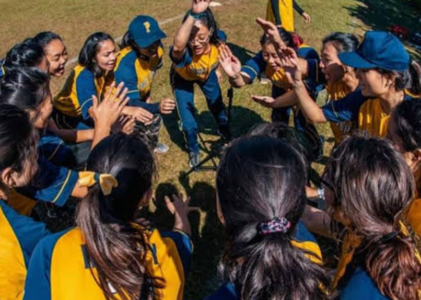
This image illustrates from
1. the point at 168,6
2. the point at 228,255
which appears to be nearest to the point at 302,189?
the point at 228,255

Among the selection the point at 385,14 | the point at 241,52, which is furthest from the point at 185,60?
the point at 385,14

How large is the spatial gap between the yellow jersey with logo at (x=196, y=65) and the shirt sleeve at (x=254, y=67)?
388 millimetres

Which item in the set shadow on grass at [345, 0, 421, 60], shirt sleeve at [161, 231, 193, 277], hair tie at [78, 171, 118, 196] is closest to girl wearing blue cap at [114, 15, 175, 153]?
shirt sleeve at [161, 231, 193, 277]

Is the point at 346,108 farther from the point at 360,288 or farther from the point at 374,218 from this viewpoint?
the point at 360,288

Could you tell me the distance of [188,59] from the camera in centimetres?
410

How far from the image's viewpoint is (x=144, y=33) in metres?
3.82

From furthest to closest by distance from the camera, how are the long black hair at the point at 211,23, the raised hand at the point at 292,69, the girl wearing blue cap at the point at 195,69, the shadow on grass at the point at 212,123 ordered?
the shadow on grass at the point at 212,123 → the girl wearing blue cap at the point at 195,69 → the long black hair at the point at 211,23 → the raised hand at the point at 292,69

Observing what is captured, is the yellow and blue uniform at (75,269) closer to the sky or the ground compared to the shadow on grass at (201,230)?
closer to the sky

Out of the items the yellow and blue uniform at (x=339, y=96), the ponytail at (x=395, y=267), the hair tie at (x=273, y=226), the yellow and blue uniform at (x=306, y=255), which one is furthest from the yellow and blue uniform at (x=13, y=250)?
the yellow and blue uniform at (x=339, y=96)

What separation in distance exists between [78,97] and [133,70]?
→ 66 centimetres

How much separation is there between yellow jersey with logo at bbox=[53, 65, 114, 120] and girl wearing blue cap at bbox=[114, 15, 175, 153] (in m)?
0.19

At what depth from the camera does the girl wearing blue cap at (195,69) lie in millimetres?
3885

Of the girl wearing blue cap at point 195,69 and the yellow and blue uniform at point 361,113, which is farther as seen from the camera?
the girl wearing blue cap at point 195,69

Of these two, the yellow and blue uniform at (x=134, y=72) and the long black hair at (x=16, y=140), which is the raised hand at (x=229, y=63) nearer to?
the yellow and blue uniform at (x=134, y=72)
